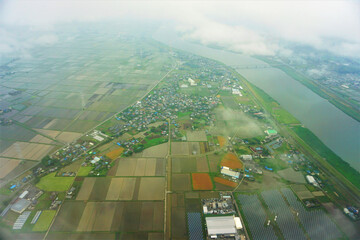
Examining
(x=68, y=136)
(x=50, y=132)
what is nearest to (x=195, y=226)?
(x=68, y=136)

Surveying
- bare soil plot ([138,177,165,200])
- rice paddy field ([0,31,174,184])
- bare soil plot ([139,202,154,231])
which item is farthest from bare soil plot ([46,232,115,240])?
rice paddy field ([0,31,174,184])

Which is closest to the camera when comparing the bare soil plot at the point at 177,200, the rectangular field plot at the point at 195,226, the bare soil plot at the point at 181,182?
the rectangular field plot at the point at 195,226

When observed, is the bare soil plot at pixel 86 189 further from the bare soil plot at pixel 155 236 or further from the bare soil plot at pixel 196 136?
the bare soil plot at pixel 196 136

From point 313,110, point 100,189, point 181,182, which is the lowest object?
point 100,189

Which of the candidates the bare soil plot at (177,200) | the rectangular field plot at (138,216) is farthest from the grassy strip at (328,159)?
the rectangular field plot at (138,216)

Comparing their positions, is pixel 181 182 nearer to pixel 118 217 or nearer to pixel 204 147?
pixel 204 147

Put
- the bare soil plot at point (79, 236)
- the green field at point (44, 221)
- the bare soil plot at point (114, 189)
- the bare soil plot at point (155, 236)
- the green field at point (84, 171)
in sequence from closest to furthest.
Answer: the bare soil plot at point (79, 236)
the bare soil plot at point (155, 236)
the green field at point (44, 221)
the bare soil plot at point (114, 189)
the green field at point (84, 171)
